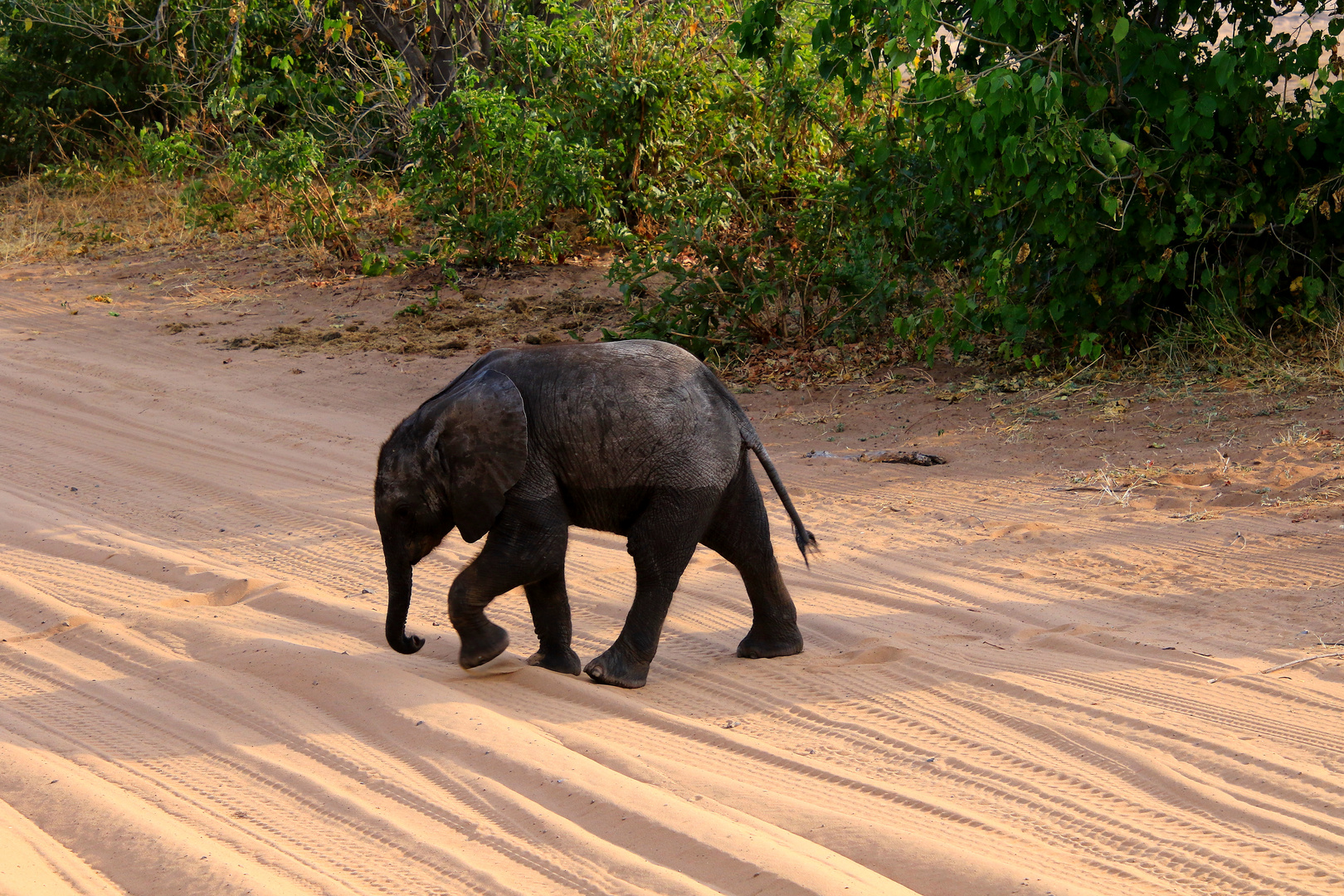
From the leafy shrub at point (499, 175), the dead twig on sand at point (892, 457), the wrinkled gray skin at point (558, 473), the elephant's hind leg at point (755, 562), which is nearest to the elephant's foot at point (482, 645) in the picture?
the wrinkled gray skin at point (558, 473)

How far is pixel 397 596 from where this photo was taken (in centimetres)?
436

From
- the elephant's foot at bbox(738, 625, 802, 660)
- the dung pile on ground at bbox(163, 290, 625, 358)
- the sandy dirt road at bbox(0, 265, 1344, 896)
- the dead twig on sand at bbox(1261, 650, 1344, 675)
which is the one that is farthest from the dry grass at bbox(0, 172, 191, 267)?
the dead twig on sand at bbox(1261, 650, 1344, 675)

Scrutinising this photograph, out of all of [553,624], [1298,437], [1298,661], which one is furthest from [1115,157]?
[553,624]

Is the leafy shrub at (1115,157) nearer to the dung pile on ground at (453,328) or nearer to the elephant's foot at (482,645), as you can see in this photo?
the dung pile on ground at (453,328)

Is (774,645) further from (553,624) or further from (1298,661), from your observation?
(1298,661)

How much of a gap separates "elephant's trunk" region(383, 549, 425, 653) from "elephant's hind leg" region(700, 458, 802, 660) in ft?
3.48

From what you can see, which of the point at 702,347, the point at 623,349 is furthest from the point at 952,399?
the point at 623,349

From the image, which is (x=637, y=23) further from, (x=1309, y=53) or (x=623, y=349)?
(x=623, y=349)

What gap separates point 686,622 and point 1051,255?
4654 millimetres

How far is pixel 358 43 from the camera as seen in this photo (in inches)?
609

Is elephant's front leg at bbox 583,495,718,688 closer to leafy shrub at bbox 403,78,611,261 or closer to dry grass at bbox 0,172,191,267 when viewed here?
leafy shrub at bbox 403,78,611,261

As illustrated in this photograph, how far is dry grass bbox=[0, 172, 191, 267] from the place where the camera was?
14.6 m

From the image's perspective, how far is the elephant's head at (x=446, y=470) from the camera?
4121 mm

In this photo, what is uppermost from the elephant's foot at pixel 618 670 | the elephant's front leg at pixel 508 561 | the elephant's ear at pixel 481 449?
the elephant's ear at pixel 481 449
